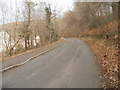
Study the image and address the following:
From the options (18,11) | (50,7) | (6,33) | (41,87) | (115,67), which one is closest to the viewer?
(41,87)

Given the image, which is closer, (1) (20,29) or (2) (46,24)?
(1) (20,29)

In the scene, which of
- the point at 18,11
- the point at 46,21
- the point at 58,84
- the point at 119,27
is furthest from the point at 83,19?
the point at 58,84

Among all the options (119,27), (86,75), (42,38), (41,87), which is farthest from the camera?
(42,38)

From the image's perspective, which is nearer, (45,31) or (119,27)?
(119,27)

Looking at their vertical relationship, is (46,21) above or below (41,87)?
above

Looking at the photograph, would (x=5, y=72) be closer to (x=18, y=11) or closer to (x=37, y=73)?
(x=37, y=73)

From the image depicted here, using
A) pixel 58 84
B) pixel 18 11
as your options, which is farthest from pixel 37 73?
pixel 18 11

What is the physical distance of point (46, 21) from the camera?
157ft

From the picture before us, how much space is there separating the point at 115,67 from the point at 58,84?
4150 mm

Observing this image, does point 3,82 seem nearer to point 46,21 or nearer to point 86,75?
point 86,75

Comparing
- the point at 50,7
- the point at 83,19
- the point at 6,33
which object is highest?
the point at 50,7

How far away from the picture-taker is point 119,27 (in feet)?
61.4

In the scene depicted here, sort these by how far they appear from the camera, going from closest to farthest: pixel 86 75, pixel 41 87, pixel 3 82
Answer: pixel 41 87, pixel 3 82, pixel 86 75

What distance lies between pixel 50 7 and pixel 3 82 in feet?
136
